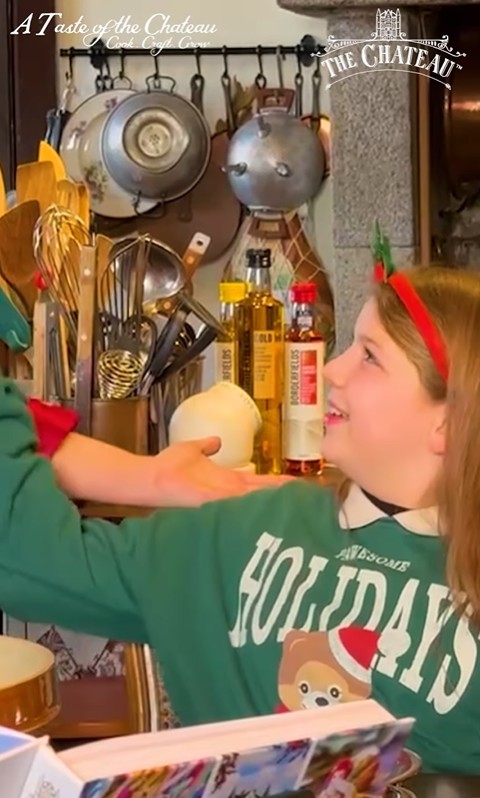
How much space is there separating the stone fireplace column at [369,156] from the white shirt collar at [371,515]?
110cm

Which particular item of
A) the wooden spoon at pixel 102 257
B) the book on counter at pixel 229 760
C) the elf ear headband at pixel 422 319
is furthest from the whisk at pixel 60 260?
the book on counter at pixel 229 760

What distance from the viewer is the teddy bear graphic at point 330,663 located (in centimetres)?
106

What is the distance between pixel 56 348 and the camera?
6.25 ft

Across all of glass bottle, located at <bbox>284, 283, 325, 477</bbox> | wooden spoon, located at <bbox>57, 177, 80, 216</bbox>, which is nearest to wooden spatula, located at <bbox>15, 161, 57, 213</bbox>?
wooden spoon, located at <bbox>57, 177, 80, 216</bbox>

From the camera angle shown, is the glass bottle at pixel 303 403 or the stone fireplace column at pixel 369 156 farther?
the stone fireplace column at pixel 369 156

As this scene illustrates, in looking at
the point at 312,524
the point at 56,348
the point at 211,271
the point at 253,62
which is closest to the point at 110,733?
the point at 56,348

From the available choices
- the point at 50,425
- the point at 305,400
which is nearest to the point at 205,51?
the point at 305,400

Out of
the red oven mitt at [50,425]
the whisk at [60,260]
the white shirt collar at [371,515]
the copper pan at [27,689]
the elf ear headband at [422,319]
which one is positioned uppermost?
the whisk at [60,260]

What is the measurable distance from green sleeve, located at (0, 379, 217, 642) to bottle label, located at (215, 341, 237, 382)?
36.0 inches

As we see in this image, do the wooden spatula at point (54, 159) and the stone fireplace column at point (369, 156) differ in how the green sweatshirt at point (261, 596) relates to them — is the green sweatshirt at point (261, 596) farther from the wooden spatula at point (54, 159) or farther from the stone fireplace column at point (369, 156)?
the stone fireplace column at point (369, 156)

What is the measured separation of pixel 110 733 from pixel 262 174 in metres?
1.12

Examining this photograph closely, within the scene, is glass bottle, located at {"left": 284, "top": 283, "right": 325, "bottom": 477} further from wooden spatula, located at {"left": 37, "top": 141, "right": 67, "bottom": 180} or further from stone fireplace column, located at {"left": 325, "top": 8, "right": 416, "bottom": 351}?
wooden spatula, located at {"left": 37, "top": 141, "right": 67, "bottom": 180}

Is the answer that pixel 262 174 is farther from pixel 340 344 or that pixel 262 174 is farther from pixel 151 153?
pixel 340 344

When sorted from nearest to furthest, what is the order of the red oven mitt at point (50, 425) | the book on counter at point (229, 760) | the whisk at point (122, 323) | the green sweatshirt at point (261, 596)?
the book on counter at point (229, 760) → the green sweatshirt at point (261, 596) → the red oven mitt at point (50, 425) → the whisk at point (122, 323)
